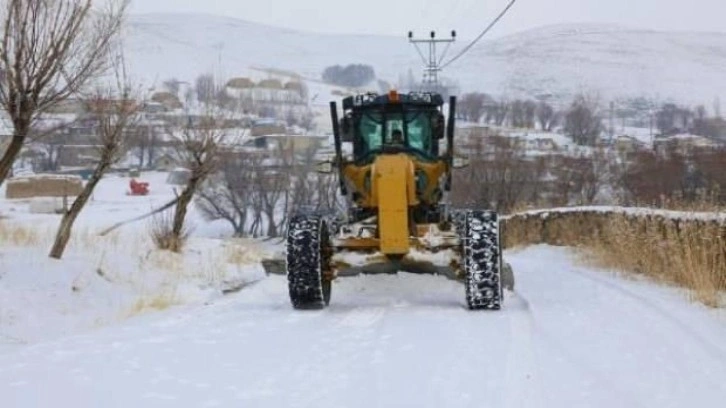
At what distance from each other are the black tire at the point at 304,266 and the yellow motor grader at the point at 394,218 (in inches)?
0.4

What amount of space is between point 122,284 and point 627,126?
67.3 m

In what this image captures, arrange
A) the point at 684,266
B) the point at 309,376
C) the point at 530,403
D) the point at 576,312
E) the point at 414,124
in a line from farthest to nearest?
1. the point at 414,124
2. the point at 684,266
3. the point at 576,312
4. the point at 309,376
5. the point at 530,403

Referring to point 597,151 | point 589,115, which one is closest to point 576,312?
point 597,151

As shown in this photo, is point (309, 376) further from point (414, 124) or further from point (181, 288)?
point (181, 288)

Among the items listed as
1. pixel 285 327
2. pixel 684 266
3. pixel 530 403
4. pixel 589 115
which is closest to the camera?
pixel 530 403

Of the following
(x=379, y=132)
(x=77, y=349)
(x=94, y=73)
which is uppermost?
(x=94, y=73)

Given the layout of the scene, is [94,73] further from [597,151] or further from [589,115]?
[589,115]

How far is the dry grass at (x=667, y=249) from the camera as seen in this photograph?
977 cm

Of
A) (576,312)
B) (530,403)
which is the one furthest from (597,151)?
(530,403)

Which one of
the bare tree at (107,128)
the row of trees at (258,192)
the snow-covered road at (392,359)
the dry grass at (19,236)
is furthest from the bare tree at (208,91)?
the row of trees at (258,192)

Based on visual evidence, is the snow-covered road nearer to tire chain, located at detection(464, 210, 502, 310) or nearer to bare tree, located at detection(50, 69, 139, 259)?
tire chain, located at detection(464, 210, 502, 310)

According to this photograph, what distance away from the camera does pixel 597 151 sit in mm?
59656

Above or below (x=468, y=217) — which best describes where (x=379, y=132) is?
above

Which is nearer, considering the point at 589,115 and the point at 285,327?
the point at 285,327
